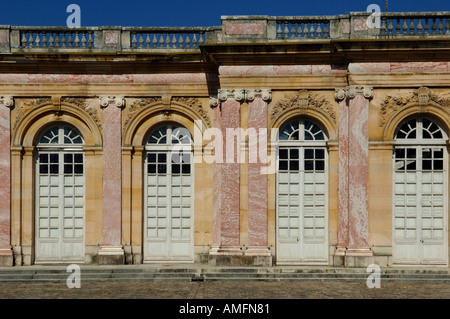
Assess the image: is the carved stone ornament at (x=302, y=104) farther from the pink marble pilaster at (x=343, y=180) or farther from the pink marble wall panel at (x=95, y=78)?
the pink marble wall panel at (x=95, y=78)

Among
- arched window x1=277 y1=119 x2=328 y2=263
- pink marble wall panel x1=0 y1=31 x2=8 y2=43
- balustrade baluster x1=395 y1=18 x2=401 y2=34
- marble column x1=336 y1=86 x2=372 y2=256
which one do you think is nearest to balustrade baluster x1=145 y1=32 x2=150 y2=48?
pink marble wall panel x1=0 y1=31 x2=8 y2=43

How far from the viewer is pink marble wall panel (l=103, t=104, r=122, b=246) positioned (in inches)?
681

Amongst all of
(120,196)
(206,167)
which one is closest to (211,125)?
(206,167)

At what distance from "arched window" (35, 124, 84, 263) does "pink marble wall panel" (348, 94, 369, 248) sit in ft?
22.8

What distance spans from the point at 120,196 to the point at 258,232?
3725mm

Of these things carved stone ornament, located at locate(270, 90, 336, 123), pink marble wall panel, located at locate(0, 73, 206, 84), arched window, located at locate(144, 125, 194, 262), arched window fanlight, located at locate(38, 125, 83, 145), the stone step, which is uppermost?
pink marble wall panel, located at locate(0, 73, 206, 84)

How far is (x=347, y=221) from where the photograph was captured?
16469mm

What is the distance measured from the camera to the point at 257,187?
16625mm

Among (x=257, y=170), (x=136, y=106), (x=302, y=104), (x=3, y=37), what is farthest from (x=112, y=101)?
(x=302, y=104)

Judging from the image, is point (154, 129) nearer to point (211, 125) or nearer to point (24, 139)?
point (211, 125)

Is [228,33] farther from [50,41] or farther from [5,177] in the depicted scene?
[5,177]

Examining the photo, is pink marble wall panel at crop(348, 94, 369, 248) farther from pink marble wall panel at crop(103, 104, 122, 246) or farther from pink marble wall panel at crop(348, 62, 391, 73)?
pink marble wall panel at crop(103, 104, 122, 246)

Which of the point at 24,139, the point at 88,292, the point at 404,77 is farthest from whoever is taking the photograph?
the point at 24,139
